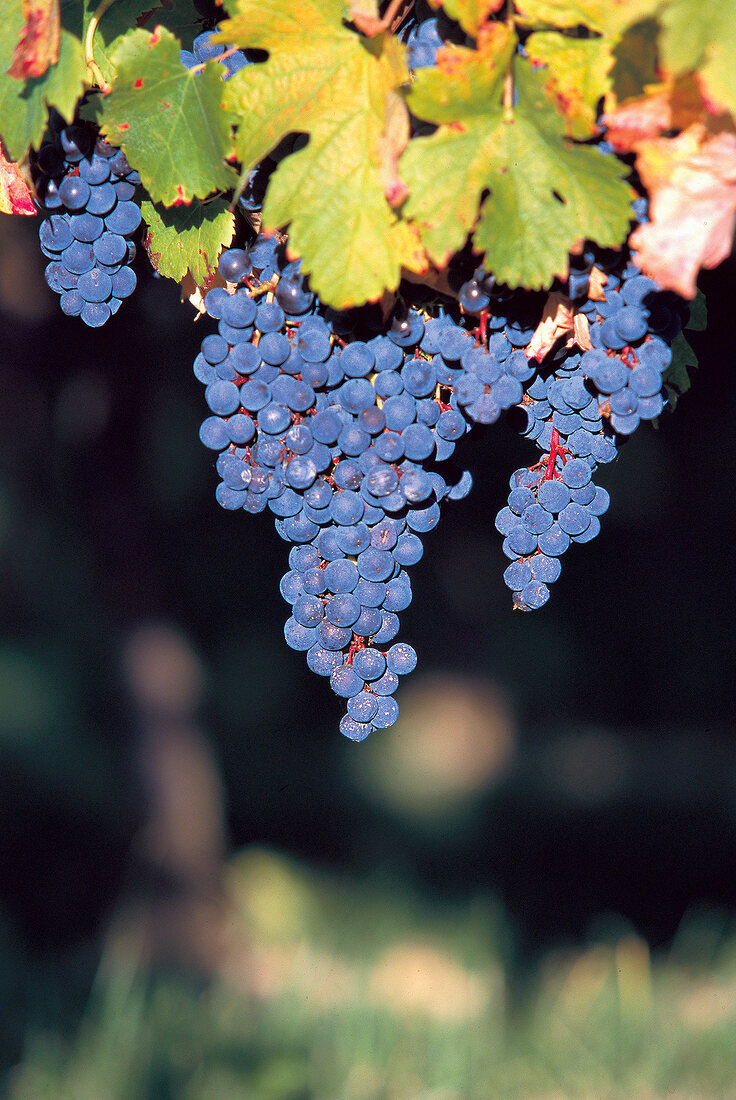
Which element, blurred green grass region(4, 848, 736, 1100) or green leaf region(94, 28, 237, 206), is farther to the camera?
blurred green grass region(4, 848, 736, 1100)

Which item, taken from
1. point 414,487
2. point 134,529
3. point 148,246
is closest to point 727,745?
point 134,529

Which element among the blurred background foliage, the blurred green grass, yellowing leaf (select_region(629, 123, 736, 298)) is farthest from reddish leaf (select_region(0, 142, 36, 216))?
the blurred green grass

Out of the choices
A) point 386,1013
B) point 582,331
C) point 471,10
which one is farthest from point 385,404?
point 386,1013

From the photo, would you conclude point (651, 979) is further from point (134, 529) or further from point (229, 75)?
point (229, 75)

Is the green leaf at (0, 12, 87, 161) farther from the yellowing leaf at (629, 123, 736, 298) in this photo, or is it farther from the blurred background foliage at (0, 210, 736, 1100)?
the blurred background foliage at (0, 210, 736, 1100)

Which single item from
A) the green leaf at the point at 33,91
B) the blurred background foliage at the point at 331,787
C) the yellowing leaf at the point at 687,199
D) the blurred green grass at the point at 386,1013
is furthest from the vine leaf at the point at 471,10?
the blurred green grass at the point at 386,1013

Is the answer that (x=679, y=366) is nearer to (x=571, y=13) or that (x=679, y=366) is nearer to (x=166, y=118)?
(x=571, y=13)

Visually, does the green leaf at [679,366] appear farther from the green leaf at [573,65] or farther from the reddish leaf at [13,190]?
the reddish leaf at [13,190]

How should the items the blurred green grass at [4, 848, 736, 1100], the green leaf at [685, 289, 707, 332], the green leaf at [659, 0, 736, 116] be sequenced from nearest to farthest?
1. the green leaf at [659, 0, 736, 116]
2. the green leaf at [685, 289, 707, 332]
3. the blurred green grass at [4, 848, 736, 1100]
